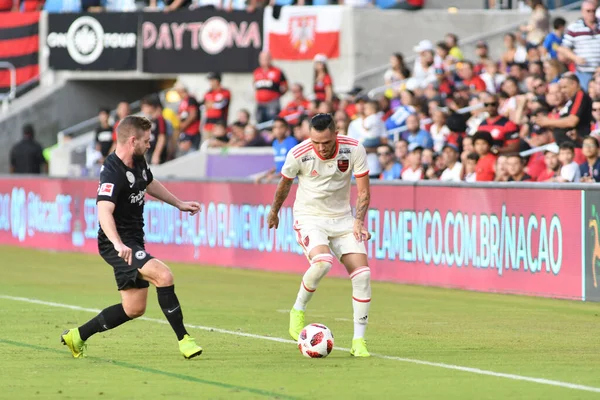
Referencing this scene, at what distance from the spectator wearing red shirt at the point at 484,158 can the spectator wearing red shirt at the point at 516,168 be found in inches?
21.5

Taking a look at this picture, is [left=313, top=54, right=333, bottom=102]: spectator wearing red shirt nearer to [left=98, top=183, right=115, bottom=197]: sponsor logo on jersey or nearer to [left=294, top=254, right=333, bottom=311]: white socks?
[left=294, top=254, right=333, bottom=311]: white socks

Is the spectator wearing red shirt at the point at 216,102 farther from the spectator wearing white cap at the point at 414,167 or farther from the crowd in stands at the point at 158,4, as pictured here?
the spectator wearing white cap at the point at 414,167

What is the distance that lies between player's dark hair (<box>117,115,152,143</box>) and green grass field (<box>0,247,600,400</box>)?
5.84ft

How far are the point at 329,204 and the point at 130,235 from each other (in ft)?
6.10

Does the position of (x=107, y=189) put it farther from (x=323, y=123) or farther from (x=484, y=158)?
(x=484, y=158)

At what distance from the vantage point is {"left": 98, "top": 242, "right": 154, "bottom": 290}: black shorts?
1045cm

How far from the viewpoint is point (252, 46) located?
30703 millimetres

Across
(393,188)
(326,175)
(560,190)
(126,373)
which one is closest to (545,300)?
(560,190)

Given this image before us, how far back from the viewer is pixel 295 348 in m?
11.6

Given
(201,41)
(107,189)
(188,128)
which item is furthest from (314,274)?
(201,41)

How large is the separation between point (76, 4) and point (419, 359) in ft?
84.0

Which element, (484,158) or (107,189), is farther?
(484,158)

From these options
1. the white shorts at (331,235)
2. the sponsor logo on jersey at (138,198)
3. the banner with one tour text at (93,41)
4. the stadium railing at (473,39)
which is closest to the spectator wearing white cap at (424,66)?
the stadium railing at (473,39)

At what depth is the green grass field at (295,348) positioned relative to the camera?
9.27m
